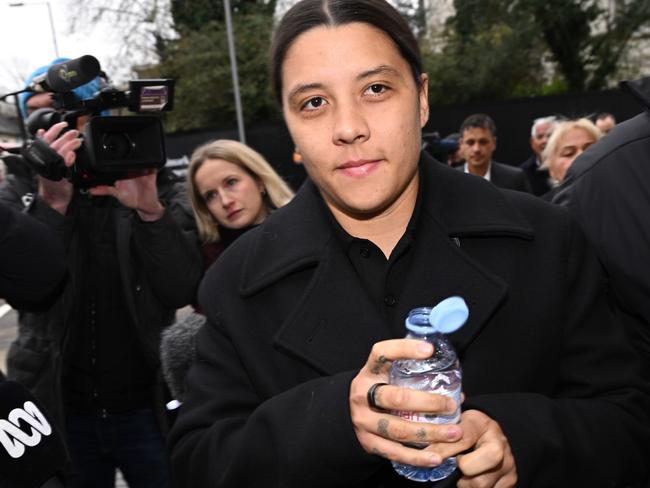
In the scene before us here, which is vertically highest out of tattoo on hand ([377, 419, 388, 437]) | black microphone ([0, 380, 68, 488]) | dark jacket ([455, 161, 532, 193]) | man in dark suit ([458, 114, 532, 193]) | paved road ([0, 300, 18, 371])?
tattoo on hand ([377, 419, 388, 437])

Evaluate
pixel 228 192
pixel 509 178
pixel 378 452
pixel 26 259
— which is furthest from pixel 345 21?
pixel 509 178

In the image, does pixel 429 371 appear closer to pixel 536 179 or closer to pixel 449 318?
pixel 449 318

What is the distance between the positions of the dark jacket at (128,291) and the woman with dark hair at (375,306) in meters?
1.02

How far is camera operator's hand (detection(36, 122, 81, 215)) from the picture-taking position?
7.97 feet

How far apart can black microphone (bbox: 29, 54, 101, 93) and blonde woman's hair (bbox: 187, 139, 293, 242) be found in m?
0.92

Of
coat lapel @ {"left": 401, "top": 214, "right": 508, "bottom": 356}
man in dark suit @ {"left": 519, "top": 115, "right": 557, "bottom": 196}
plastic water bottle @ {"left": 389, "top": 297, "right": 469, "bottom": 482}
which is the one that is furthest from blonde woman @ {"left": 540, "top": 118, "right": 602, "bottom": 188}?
plastic water bottle @ {"left": 389, "top": 297, "right": 469, "bottom": 482}

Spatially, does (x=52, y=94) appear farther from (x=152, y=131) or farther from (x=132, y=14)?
(x=132, y=14)

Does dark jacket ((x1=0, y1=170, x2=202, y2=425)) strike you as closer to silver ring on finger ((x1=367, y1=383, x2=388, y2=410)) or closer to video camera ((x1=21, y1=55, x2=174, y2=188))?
video camera ((x1=21, y1=55, x2=174, y2=188))

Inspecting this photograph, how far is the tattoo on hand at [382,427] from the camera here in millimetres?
1196

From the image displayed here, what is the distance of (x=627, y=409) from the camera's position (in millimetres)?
1499

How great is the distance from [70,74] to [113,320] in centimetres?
92

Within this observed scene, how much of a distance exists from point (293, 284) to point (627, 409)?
76cm

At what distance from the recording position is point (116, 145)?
101 inches

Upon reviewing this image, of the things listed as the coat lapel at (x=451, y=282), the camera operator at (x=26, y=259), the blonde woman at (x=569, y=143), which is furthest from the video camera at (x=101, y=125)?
the blonde woman at (x=569, y=143)
